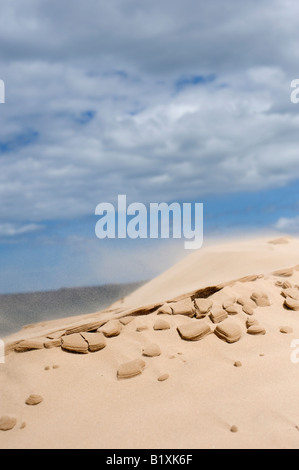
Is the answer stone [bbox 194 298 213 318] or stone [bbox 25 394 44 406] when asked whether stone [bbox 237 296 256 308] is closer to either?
stone [bbox 194 298 213 318]

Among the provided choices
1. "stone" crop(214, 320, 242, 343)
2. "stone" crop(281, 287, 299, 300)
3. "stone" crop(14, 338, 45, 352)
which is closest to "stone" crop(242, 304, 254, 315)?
"stone" crop(214, 320, 242, 343)

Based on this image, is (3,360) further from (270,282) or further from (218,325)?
(270,282)

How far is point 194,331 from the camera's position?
3.42 m

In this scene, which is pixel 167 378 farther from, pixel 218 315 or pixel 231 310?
pixel 231 310

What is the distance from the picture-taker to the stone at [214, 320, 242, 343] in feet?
11.3

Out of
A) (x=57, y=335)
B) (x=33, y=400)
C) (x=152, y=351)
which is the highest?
(x=57, y=335)

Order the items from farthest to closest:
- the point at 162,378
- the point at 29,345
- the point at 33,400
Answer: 1. the point at 29,345
2. the point at 162,378
3. the point at 33,400

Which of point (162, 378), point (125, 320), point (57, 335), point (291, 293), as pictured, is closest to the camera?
point (162, 378)

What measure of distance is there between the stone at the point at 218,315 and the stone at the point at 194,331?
0.17m

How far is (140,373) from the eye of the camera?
306cm

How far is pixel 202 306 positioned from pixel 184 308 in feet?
0.46

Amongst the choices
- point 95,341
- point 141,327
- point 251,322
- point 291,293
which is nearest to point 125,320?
point 141,327

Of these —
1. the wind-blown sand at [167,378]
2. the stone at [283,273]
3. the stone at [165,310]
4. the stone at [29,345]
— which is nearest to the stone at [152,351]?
the wind-blown sand at [167,378]
